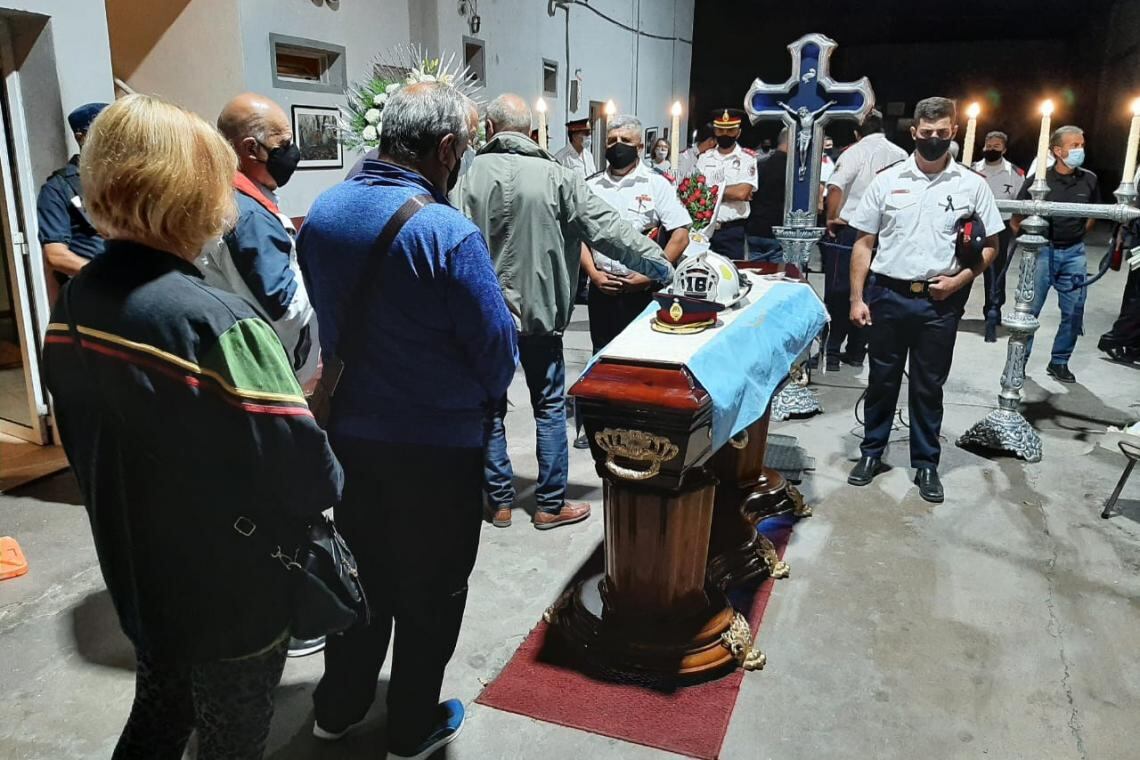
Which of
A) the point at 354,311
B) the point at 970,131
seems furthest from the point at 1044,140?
the point at 354,311

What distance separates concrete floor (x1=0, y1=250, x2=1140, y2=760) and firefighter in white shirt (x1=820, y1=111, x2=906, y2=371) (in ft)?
5.97

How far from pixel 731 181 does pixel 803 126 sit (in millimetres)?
2525

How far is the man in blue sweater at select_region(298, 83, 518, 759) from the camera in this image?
68.4 inches

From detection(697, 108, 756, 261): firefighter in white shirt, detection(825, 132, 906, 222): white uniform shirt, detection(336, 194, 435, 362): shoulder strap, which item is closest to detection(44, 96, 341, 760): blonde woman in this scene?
detection(336, 194, 435, 362): shoulder strap

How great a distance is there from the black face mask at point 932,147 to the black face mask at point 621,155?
3.97ft

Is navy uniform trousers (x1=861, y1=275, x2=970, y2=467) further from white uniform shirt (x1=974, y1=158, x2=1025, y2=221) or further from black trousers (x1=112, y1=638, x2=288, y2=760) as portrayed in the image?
white uniform shirt (x1=974, y1=158, x2=1025, y2=221)

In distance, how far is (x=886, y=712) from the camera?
2291 millimetres

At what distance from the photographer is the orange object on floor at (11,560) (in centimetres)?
298

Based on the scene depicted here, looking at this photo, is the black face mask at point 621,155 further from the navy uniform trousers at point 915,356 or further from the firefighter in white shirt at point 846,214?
the firefighter in white shirt at point 846,214

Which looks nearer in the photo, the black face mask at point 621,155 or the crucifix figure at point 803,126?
the black face mask at point 621,155

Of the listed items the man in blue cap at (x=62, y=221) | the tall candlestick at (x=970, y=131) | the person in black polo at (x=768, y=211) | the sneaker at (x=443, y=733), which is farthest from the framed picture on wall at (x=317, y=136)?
the sneaker at (x=443, y=733)

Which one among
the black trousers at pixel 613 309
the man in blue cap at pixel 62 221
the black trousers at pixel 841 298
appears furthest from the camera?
the black trousers at pixel 841 298

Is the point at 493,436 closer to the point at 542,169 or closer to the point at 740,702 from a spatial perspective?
the point at 542,169

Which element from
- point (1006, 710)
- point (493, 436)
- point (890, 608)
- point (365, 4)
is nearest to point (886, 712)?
point (1006, 710)
